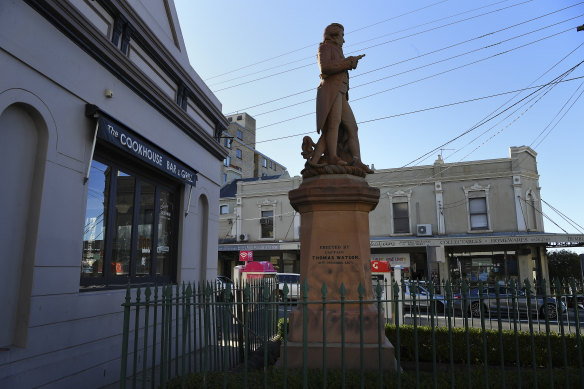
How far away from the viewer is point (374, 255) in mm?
25500

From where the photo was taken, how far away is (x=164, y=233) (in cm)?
927

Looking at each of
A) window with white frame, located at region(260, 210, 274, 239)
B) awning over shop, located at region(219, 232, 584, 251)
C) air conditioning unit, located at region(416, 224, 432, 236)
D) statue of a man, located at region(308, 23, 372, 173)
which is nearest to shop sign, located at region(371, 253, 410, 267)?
awning over shop, located at region(219, 232, 584, 251)

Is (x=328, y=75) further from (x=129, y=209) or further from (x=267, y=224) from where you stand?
(x=267, y=224)

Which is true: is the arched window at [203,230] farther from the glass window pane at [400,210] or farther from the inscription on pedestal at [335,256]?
the glass window pane at [400,210]

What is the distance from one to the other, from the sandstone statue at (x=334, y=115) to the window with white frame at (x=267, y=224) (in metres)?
22.1

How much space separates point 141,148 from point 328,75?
351 cm

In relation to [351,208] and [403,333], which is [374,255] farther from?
[351,208]

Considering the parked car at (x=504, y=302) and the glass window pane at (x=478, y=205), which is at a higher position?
the glass window pane at (x=478, y=205)

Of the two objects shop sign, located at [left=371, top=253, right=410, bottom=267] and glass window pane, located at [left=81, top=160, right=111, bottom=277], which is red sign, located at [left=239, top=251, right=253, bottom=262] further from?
glass window pane, located at [left=81, top=160, right=111, bottom=277]

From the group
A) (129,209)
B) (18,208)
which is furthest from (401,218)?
(18,208)

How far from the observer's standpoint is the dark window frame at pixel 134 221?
700 cm

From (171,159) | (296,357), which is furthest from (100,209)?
(296,357)

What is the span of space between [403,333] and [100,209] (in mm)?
6066

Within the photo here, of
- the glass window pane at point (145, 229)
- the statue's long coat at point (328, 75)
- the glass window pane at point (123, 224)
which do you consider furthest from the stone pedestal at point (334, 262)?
the glass window pane at point (145, 229)
